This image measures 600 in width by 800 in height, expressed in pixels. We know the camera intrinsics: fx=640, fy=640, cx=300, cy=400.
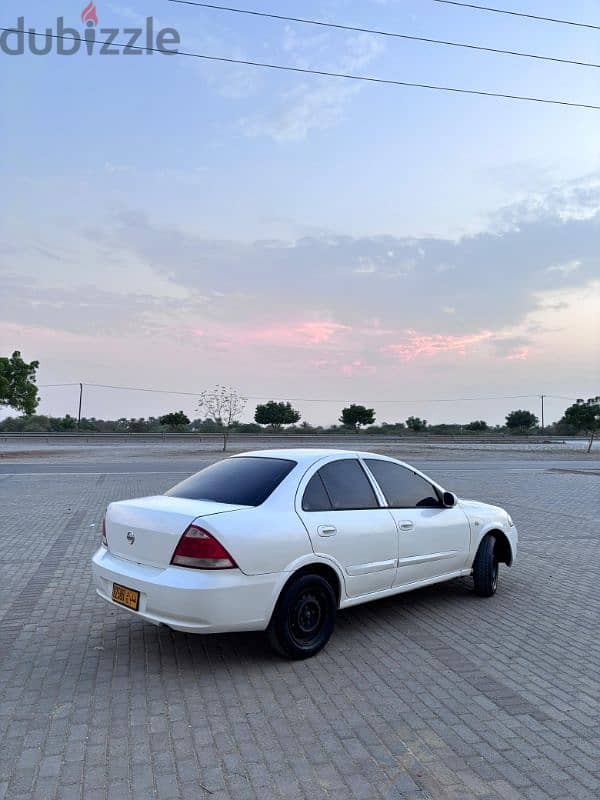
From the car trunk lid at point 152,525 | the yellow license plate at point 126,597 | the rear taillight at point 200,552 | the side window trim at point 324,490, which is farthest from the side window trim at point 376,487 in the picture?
the yellow license plate at point 126,597

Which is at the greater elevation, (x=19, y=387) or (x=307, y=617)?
(x=19, y=387)

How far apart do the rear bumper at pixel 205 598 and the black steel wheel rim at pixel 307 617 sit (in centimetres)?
28

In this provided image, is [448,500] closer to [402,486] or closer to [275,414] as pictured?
[402,486]

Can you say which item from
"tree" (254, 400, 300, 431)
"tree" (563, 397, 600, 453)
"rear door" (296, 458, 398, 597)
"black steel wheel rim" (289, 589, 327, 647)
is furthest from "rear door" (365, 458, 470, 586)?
"tree" (254, 400, 300, 431)

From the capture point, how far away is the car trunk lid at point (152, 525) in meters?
4.49

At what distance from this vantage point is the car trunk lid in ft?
14.7

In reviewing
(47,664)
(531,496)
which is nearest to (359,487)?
Answer: (47,664)

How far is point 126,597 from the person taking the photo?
4656 millimetres

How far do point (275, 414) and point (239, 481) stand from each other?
6803 cm

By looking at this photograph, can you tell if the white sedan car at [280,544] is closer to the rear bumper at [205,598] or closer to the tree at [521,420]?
the rear bumper at [205,598]

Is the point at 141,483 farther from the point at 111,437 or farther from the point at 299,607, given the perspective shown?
the point at 111,437

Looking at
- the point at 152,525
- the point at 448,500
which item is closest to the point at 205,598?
the point at 152,525

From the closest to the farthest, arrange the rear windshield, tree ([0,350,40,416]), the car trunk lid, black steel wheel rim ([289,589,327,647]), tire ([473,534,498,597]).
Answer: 1. the car trunk lid
2. black steel wheel rim ([289,589,327,647])
3. the rear windshield
4. tire ([473,534,498,597])
5. tree ([0,350,40,416])

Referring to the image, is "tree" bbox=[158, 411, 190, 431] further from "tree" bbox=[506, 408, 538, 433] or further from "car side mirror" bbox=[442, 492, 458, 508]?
"car side mirror" bbox=[442, 492, 458, 508]
